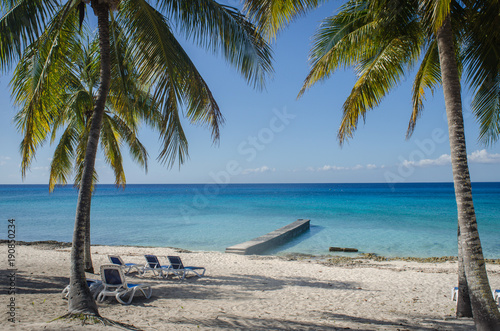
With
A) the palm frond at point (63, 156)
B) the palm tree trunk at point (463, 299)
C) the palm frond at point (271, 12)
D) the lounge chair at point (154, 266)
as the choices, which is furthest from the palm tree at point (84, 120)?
the palm tree trunk at point (463, 299)

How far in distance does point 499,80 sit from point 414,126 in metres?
1.69

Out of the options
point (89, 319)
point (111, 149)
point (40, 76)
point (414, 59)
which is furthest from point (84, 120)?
point (414, 59)

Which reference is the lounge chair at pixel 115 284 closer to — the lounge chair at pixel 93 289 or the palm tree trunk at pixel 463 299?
the lounge chair at pixel 93 289

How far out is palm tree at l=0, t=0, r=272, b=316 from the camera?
4762mm

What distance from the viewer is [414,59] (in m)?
7.33

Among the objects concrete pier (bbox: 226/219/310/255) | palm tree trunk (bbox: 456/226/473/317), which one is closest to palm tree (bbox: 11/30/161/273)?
concrete pier (bbox: 226/219/310/255)

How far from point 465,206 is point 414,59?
170 inches

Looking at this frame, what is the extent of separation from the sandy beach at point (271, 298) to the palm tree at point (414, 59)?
1.32 meters

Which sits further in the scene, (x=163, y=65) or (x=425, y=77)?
(x=425, y=77)

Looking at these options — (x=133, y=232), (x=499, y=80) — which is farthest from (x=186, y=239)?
(x=499, y=80)

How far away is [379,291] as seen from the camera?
741 centimetres

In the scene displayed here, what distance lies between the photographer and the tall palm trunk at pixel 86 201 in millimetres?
4445

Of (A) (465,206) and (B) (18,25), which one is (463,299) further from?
(B) (18,25)

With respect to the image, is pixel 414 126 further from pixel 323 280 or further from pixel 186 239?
pixel 186 239
